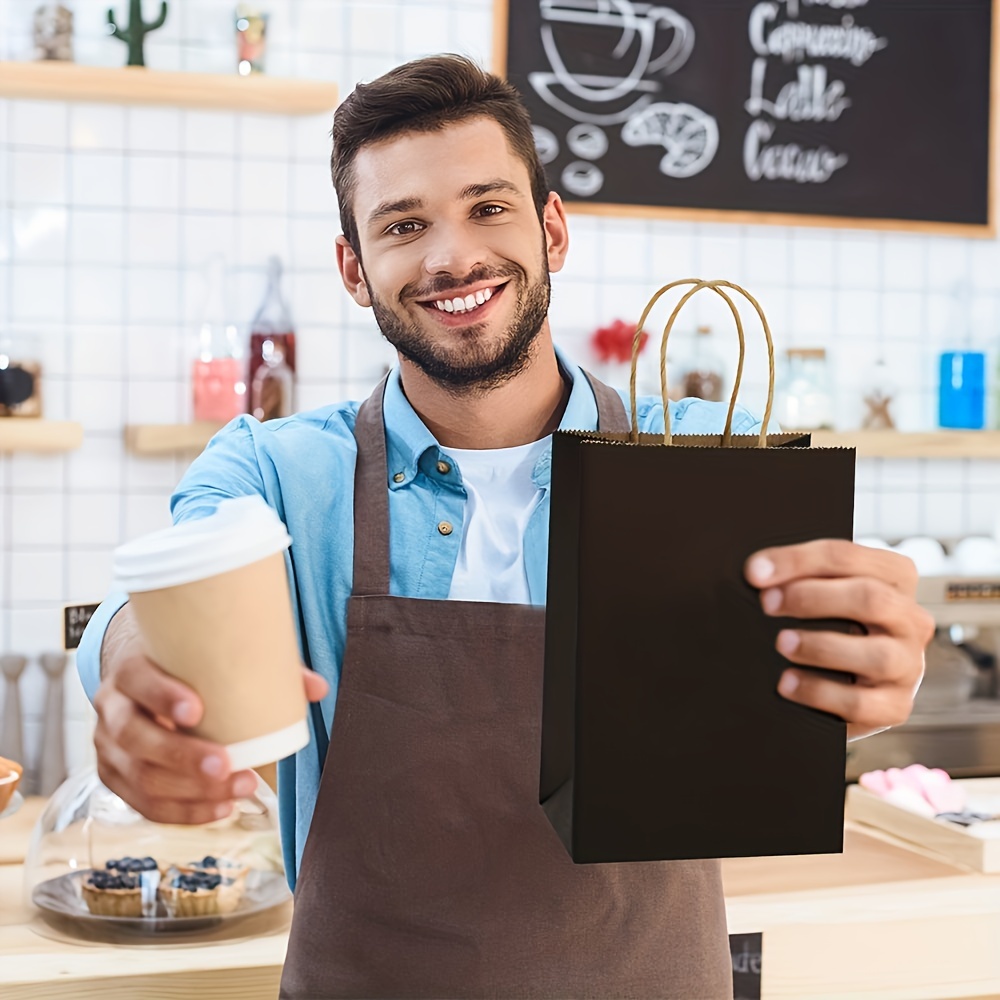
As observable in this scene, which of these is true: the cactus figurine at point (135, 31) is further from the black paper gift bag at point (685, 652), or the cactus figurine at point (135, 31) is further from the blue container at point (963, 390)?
the black paper gift bag at point (685, 652)

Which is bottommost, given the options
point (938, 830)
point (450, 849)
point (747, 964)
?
point (747, 964)

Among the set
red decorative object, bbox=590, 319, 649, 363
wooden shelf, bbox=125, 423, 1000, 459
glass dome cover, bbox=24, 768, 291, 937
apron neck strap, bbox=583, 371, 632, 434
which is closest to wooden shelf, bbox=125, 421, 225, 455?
wooden shelf, bbox=125, 423, 1000, 459

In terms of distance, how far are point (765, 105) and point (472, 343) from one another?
81.2 inches

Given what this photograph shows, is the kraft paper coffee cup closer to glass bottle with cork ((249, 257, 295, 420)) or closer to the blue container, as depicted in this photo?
glass bottle with cork ((249, 257, 295, 420))

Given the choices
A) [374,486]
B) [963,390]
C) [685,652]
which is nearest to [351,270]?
[374,486]

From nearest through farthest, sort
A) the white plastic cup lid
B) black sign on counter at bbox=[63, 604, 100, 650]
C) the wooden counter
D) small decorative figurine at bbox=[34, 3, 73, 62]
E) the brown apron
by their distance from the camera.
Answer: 1. the white plastic cup lid
2. the brown apron
3. the wooden counter
4. black sign on counter at bbox=[63, 604, 100, 650]
5. small decorative figurine at bbox=[34, 3, 73, 62]

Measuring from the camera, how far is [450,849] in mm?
1292

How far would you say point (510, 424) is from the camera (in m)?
1.43

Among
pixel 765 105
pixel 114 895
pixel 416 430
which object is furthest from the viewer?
pixel 765 105

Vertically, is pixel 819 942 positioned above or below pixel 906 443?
below

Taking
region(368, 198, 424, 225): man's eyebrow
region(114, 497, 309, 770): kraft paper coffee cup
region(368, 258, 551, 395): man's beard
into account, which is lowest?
region(114, 497, 309, 770): kraft paper coffee cup

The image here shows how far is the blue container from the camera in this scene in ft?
10.5

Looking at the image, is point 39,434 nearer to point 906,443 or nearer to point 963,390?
point 906,443

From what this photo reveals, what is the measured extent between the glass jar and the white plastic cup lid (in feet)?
7.79
